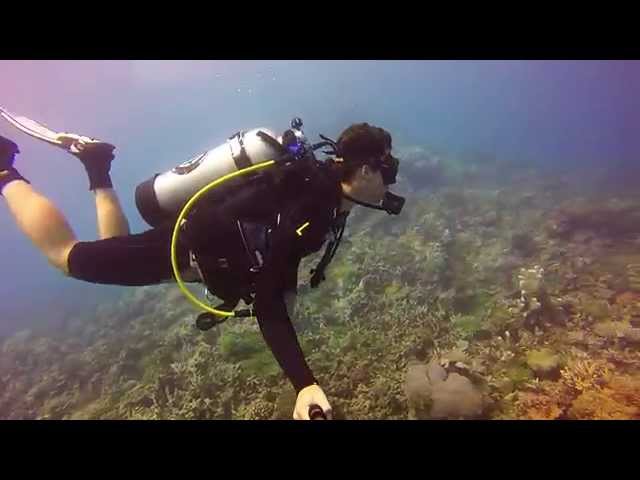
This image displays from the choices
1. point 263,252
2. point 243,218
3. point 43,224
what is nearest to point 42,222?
point 43,224

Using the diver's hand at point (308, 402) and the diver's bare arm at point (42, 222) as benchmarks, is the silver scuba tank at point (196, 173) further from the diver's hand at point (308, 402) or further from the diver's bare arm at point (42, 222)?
the diver's hand at point (308, 402)

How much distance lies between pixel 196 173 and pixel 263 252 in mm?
1137

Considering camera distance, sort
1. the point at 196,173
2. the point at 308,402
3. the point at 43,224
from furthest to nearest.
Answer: the point at 43,224
the point at 196,173
the point at 308,402

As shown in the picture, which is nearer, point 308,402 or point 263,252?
point 308,402

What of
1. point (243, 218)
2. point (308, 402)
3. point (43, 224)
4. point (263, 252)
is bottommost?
point (308, 402)

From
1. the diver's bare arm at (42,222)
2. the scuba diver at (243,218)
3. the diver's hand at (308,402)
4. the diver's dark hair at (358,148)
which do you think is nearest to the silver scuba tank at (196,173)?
the scuba diver at (243,218)

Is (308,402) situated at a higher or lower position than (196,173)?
lower

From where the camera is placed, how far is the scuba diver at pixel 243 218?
3.53 m

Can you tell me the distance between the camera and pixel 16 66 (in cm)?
3981

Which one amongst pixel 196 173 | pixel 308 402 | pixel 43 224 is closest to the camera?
pixel 308 402

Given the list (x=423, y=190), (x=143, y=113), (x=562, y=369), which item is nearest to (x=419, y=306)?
(x=562, y=369)

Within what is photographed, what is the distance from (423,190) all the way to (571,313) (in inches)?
Result: 497

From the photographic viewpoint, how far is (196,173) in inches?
160

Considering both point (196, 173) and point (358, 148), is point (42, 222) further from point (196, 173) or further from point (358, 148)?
point (358, 148)
